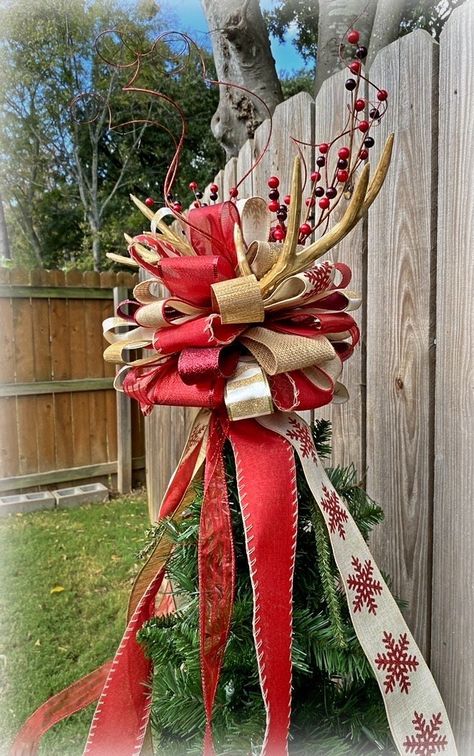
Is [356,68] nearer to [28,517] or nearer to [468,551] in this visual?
[468,551]

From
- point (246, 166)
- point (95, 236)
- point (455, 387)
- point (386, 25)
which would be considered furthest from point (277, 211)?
point (95, 236)

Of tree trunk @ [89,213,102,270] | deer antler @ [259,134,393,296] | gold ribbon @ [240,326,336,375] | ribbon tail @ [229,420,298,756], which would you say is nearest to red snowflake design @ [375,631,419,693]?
ribbon tail @ [229,420,298,756]

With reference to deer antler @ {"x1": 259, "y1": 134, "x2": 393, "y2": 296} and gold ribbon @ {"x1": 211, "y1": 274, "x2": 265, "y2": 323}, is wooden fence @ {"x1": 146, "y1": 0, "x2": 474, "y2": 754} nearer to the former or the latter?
deer antler @ {"x1": 259, "y1": 134, "x2": 393, "y2": 296}

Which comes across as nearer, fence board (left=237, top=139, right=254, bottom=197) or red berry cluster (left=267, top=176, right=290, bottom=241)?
red berry cluster (left=267, top=176, right=290, bottom=241)

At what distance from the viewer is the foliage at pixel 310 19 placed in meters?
1.23

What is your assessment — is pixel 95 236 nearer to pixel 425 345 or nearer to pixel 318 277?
pixel 425 345

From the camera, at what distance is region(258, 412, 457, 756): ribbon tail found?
594 mm

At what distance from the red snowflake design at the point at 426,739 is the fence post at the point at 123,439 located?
366 centimetres

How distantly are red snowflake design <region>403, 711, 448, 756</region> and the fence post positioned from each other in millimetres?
3656

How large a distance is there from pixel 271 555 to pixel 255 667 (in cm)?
16

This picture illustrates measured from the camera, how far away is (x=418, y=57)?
0.83 metres

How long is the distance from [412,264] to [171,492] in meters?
0.55

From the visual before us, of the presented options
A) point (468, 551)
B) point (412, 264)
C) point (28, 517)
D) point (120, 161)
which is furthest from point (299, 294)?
point (120, 161)

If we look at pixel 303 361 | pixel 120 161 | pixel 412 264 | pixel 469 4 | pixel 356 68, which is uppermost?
pixel 120 161
